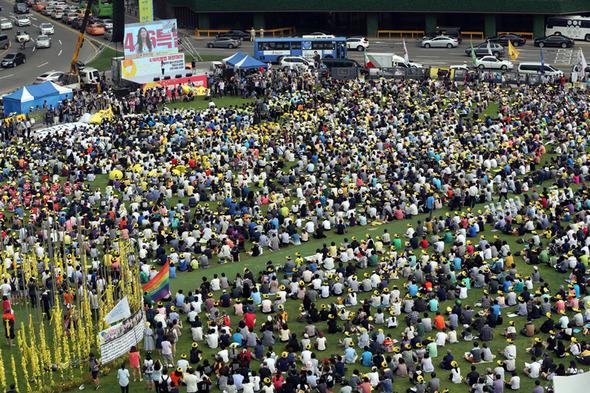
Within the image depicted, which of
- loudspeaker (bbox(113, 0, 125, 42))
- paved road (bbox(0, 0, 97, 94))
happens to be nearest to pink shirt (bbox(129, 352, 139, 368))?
paved road (bbox(0, 0, 97, 94))

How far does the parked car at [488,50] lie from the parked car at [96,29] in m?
33.7

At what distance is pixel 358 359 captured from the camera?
33250 mm

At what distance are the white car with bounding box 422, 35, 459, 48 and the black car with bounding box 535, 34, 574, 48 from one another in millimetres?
6609

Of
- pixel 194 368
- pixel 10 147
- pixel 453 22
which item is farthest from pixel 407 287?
pixel 453 22

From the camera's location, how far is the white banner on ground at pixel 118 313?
32.8m

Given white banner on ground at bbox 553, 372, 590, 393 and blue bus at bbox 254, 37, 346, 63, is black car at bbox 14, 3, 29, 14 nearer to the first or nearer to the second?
blue bus at bbox 254, 37, 346, 63

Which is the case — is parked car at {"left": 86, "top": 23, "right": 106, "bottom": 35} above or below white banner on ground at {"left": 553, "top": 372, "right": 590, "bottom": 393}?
above

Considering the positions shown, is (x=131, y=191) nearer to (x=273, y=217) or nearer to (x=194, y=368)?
(x=273, y=217)

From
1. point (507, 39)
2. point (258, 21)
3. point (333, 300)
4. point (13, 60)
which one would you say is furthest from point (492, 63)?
point (333, 300)

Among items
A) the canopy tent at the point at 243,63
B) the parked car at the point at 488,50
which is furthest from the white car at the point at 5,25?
the parked car at the point at 488,50

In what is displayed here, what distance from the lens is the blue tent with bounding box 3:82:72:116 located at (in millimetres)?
66312

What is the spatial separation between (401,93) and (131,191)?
899 inches

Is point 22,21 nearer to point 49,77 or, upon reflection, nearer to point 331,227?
point 49,77

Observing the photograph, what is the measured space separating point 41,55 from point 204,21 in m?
15.0
